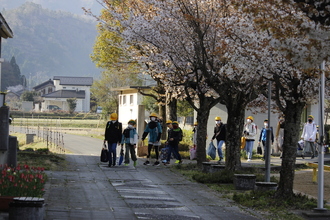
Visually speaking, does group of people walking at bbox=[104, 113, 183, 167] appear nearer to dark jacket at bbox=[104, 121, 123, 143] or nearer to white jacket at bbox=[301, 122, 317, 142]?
dark jacket at bbox=[104, 121, 123, 143]

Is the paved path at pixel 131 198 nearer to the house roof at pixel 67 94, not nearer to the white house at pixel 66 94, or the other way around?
the white house at pixel 66 94

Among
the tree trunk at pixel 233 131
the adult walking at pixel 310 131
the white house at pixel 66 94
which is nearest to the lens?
the tree trunk at pixel 233 131

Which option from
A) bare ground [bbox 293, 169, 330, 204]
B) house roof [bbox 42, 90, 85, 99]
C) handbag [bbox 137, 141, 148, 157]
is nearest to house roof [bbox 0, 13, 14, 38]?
bare ground [bbox 293, 169, 330, 204]

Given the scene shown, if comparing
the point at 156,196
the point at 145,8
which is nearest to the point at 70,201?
the point at 156,196

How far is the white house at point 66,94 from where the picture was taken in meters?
107

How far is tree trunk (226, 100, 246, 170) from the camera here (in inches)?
617

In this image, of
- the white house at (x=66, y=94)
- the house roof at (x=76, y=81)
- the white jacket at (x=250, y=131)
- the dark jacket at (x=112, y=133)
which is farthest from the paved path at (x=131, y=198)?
the house roof at (x=76, y=81)

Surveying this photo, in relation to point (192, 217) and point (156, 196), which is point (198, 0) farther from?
point (192, 217)

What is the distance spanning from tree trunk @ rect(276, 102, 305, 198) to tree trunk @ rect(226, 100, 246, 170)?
445 centimetres

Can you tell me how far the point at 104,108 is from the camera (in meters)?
58.2

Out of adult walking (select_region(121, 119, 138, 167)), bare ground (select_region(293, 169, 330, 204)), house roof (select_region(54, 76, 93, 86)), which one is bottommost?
bare ground (select_region(293, 169, 330, 204))

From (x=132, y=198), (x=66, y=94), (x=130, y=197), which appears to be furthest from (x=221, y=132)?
(x=66, y=94)

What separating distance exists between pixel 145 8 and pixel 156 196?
979cm

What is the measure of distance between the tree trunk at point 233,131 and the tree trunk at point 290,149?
4.45 m
